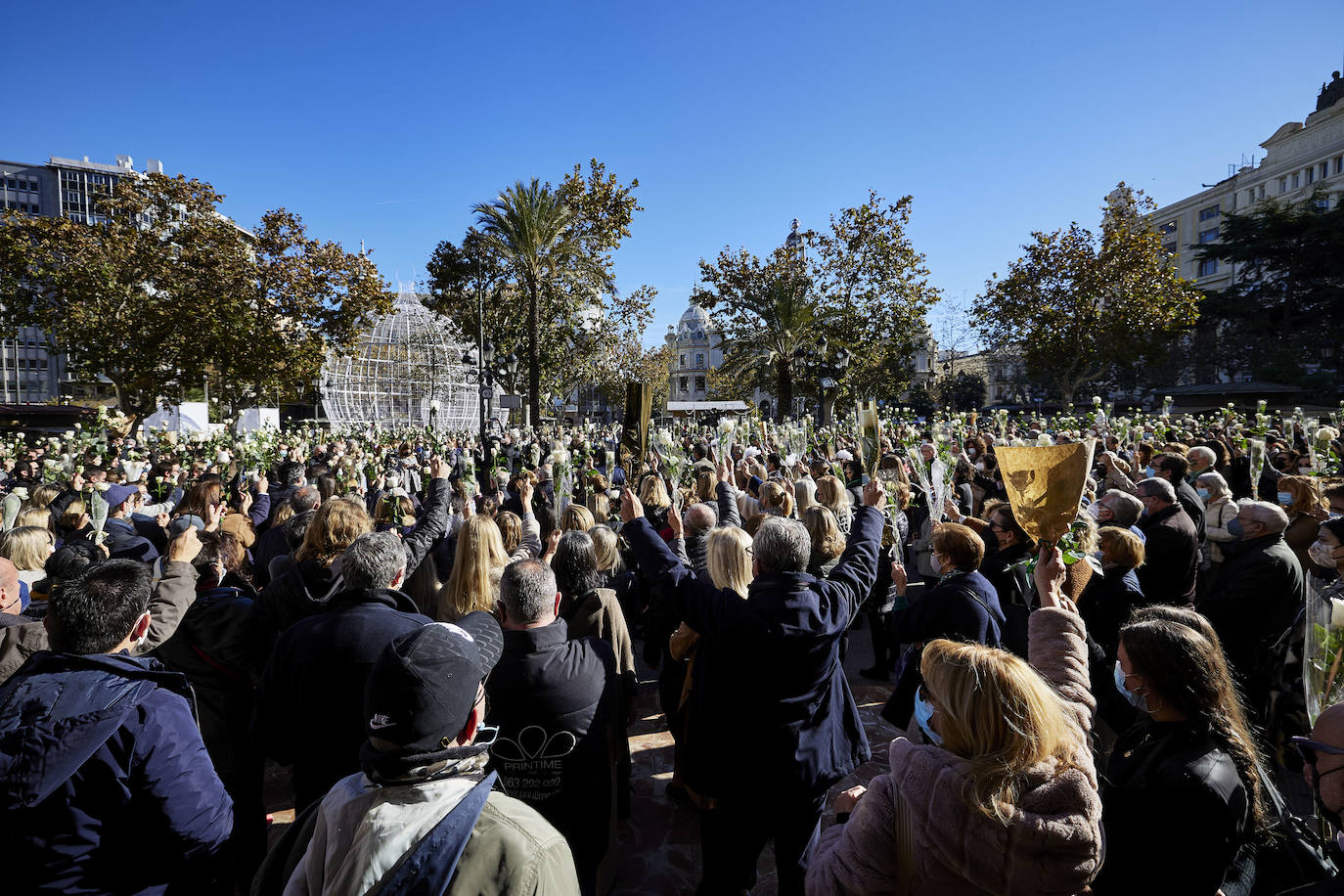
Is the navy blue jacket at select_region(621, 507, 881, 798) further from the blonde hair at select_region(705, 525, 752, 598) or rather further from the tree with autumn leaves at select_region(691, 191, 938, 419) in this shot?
the tree with autumn leaves at select_region(691, 191, 938, 419)

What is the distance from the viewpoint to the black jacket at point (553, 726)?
259 centimetres

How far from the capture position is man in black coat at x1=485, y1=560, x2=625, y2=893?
259 cm

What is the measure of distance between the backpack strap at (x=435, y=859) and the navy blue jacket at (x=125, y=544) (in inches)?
203

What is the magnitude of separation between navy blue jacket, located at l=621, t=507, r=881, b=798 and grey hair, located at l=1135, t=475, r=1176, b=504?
11.6 ft

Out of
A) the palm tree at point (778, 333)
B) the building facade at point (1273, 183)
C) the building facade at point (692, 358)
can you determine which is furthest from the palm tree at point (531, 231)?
the building facade at point (692, 358)

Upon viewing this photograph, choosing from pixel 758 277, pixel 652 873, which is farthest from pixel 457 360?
pixel 652 873

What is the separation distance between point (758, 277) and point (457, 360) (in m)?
20.1

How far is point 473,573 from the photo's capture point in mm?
3434

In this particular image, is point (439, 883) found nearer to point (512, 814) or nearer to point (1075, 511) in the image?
point (512, 814)

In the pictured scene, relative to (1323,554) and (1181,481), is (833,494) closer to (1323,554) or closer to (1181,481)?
(1323,554)

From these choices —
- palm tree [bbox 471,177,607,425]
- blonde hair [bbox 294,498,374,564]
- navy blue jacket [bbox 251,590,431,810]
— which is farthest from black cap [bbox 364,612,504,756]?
palm tree [bbox 471,177,607,425]

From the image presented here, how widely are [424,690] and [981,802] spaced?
1.28 m

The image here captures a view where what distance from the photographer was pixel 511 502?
779cm

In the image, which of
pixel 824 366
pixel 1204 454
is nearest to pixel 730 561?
pixel 1204 454
